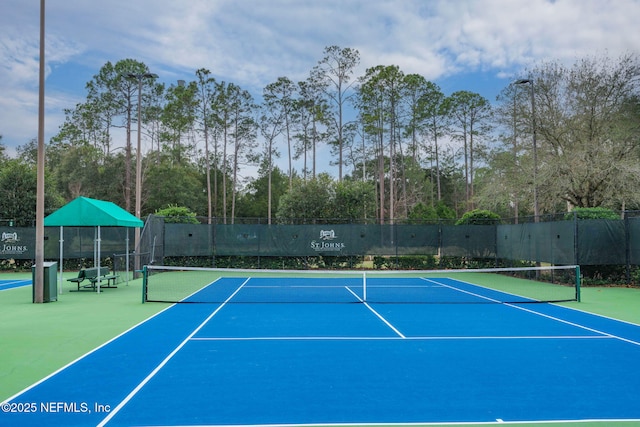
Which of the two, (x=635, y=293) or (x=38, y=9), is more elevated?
(x=38, y=9)

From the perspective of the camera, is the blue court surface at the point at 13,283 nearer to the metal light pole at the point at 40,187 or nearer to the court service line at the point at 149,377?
the metal light pole at the point at 40,187

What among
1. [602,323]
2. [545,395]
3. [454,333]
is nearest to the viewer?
[545,395]

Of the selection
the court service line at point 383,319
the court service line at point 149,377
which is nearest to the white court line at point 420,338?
the court service line at point 383,319

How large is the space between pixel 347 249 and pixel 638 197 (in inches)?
486

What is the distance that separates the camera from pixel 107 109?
4503 centimetres

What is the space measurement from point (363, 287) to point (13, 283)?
12.5 meters

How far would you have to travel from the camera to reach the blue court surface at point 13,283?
17.1 meters

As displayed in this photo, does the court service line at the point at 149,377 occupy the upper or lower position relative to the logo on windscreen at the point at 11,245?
lower

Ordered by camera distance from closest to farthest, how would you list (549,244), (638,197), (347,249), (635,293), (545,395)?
1. (545,395)
2. (635,293)
3. (549,244)
4. (638,197)
5. (347,249)

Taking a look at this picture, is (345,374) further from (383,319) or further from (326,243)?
(326,243)

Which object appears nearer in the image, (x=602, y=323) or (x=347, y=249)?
(x=602, y=323)

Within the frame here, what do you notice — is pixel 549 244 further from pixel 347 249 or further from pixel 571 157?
pixel 347 249

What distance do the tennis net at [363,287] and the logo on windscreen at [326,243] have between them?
182 centimetres

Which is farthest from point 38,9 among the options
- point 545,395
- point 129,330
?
point 545,395
